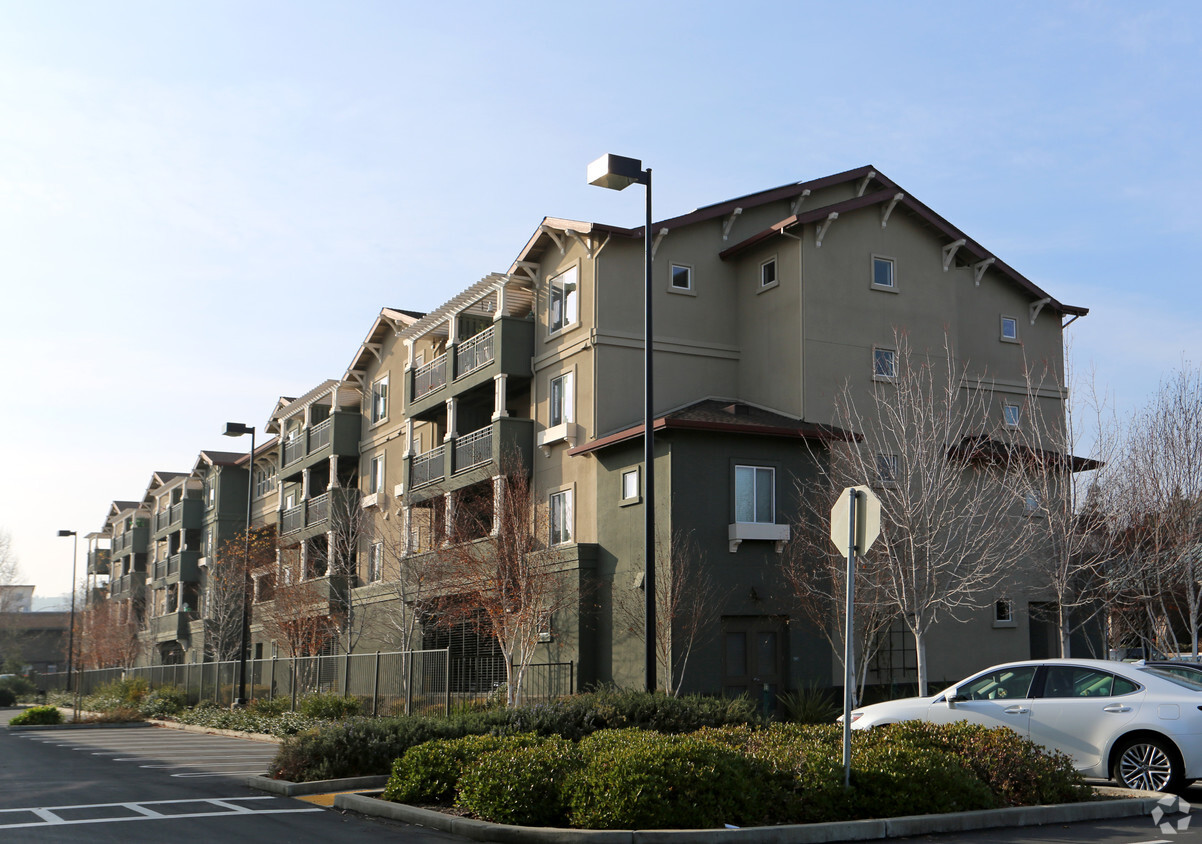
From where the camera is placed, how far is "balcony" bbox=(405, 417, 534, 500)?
32.7 m

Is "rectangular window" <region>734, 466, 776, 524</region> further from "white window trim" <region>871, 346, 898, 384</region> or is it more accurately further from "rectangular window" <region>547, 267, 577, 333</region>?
"rectangular window" <region>547, 267, 577, 333</region>

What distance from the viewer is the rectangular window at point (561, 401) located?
31.5 meters

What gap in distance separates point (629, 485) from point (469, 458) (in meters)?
7.54

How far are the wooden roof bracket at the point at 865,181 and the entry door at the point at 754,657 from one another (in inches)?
512

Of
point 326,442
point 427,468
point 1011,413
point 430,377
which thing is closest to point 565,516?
point 427,468

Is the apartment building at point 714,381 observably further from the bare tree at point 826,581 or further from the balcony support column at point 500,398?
the bare tree at point 826,581

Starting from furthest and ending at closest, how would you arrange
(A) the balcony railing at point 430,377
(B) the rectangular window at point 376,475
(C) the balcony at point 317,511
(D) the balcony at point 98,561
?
(D) the balcony at point 98,561
(C) the balcony at point 317,511
(B) the rectangular window at point 376,475
(A) the balcony railing at point 430,377

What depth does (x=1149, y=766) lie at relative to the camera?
13.6 metres

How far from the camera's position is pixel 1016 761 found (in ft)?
41.3

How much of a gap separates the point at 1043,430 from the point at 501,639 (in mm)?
15657

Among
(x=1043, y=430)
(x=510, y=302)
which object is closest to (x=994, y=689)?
(x=1043, y=430)

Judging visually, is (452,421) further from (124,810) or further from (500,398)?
(124,810)

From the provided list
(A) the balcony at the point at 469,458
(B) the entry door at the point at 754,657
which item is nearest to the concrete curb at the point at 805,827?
(B) the entry door at the point at 754,657

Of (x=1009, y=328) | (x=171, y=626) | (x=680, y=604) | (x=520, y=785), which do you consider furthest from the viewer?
(x=171, y=626)
